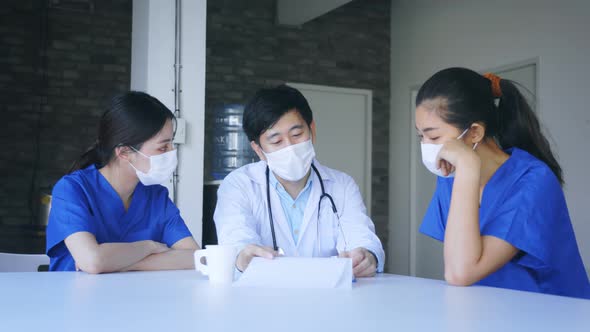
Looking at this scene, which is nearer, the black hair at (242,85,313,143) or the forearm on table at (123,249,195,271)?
the forearm on table at (123,249,195,271)

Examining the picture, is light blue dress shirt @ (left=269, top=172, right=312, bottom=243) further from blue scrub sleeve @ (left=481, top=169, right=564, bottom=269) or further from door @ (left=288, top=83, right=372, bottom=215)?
door @ (left=288, top=83, right=372, bottom=215)

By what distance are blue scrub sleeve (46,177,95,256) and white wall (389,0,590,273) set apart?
Answer: 2.97 meters

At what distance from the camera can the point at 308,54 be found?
230 inches

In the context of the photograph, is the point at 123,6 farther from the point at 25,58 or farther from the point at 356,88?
the point at 356,88

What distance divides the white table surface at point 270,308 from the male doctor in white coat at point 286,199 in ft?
1.56

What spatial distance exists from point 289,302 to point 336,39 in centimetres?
501

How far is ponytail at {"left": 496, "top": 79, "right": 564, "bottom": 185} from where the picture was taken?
5.78ft

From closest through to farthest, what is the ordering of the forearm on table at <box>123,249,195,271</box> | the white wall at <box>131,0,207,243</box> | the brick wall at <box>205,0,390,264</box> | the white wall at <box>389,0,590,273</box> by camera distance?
the forearm on table at <box>123,249,195,271</box>, the white wall at <box>131,0,207,243</box>, the white wall at <box>389,0,590,273</box>, the brick wall at <box>205,0,390,264</box>

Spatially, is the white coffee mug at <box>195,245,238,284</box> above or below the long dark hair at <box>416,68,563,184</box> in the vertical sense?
below

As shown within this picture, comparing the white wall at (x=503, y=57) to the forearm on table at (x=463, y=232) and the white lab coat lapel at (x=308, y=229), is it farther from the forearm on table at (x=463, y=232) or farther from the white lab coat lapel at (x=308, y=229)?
the forearm on table at (x=463, y=232)

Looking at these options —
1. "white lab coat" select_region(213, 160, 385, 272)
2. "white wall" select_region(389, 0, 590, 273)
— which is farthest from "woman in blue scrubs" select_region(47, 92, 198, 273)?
"white wall" select_region(389, 0, 590, 273)

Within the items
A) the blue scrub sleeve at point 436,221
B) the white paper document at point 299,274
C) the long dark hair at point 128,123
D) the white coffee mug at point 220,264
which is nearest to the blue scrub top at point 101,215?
the long dark hair at point 128,123

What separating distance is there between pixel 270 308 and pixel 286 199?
Answer: 3.15 ft

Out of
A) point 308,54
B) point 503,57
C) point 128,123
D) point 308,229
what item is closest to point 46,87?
point 308,54
